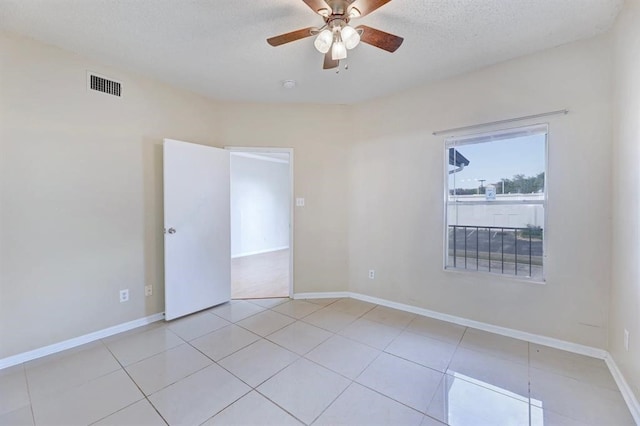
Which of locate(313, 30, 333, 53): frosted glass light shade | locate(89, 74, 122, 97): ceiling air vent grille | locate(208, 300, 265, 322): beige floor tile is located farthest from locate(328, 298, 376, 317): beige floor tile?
locate(89, 74, 122, 97): ceiling air vent grille

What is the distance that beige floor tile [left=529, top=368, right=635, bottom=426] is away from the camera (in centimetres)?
158

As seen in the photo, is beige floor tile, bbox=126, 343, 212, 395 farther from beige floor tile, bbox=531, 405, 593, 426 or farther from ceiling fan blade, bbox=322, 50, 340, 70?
ceiling fan blade, bbox=322, 50, 340, 70

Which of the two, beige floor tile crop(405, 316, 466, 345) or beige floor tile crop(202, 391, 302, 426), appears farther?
beige floor tile crop(405, 316, 466, 345)

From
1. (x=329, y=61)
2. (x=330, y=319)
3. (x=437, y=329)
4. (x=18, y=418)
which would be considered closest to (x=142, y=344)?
(x=18, y=418)

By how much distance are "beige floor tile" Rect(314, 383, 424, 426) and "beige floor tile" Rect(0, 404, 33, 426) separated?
168 cm

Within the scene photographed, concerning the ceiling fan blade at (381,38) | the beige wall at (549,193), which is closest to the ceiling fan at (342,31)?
the ceiling fan blade at (381,38)

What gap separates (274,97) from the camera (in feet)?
11.1

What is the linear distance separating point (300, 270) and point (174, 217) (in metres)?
1.66

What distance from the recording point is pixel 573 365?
6.87 feet

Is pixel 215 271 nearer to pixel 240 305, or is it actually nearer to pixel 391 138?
pixel 240 305

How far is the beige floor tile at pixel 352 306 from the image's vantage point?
3203mm

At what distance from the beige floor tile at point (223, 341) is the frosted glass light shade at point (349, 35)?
2.54 metres

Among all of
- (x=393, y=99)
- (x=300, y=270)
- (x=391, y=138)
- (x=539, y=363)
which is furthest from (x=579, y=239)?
(x=300, y=270)

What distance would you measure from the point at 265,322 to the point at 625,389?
2.82m
